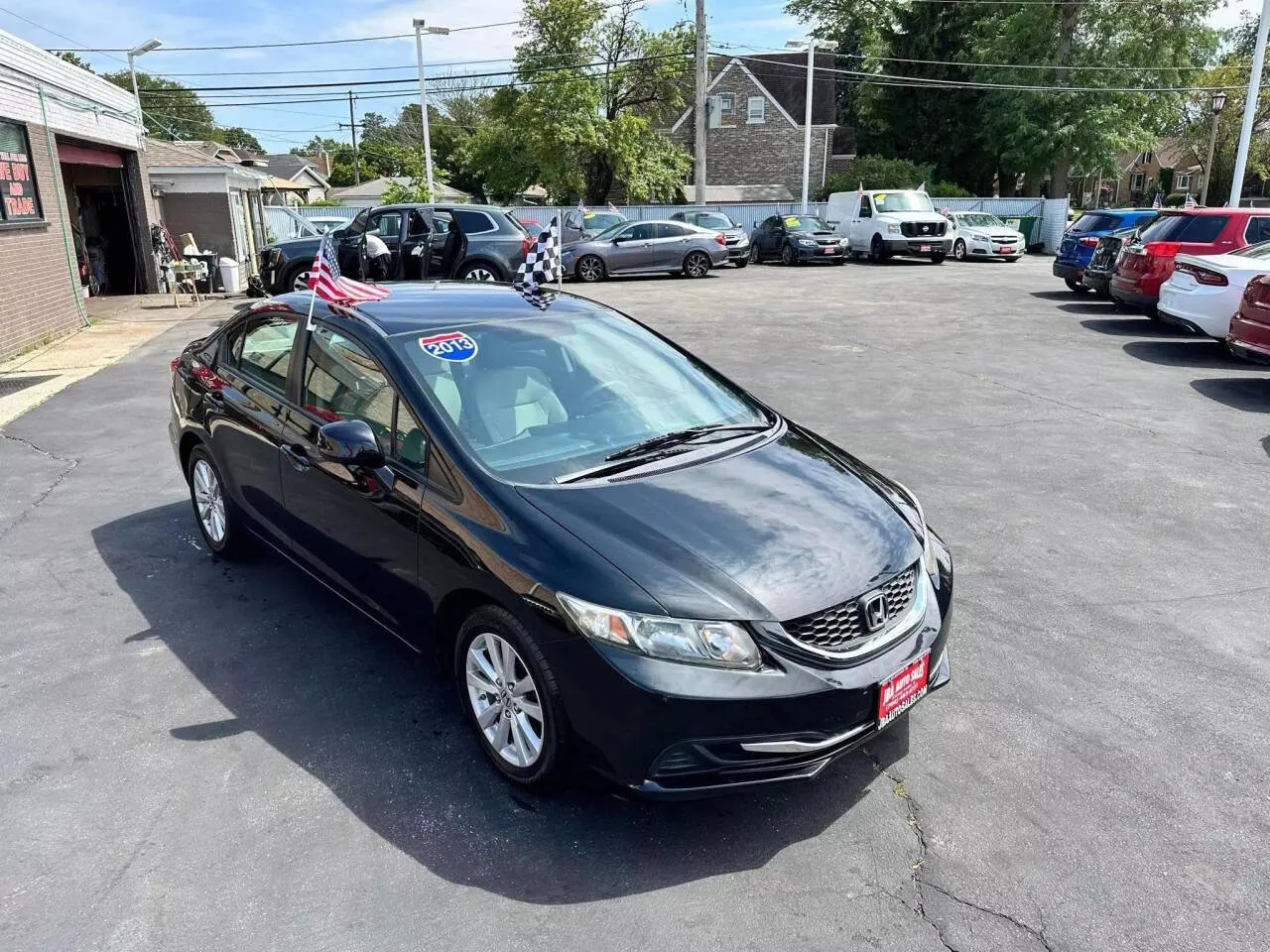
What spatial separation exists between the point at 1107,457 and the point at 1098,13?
3908cm

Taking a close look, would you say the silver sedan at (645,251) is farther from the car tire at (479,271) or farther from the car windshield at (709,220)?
the car tire at (479,271)

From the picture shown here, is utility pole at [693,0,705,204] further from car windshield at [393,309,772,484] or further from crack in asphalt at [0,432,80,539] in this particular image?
car windshield at [393,309,772,484]

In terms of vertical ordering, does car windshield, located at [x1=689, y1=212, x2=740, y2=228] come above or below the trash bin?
above

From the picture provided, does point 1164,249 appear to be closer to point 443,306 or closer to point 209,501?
point 443,306

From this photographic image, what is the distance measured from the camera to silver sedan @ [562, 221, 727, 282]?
23.2 metres

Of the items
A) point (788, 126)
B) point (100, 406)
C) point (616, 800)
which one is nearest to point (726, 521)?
point (616, 800)

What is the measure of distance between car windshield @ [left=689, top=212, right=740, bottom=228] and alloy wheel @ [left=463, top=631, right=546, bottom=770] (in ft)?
82.5

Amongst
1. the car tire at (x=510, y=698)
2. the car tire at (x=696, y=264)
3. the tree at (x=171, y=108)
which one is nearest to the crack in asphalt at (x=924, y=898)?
the car tire at (x=510, y=698)

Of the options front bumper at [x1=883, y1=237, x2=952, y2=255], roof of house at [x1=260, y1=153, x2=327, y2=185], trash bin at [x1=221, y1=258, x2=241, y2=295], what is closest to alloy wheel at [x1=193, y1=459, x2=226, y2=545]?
trash bin at [x1=221, y1=258, x2=241, y2=295]

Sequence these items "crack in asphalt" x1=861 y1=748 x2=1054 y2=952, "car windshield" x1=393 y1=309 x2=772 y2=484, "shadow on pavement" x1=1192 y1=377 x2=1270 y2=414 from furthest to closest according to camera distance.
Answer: "shadow on pavement" x1=1192 y1=377 x2=1270 y2=414 → "car windshield" x1=393 y1=309 x2=772 y2=484 → "crack in asphalt" x1=861 y1=748 x2=1054 y2=952

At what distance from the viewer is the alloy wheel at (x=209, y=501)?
5180 mm

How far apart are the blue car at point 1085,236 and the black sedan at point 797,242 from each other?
946 cm

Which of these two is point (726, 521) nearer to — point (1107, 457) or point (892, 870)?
point (892, 870)

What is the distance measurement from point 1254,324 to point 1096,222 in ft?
31.5
